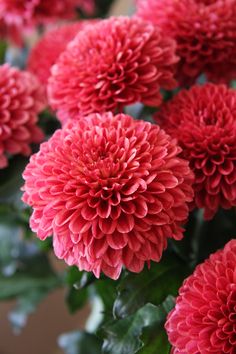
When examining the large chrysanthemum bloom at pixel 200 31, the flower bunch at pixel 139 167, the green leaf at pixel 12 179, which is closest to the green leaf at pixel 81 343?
the flower bunch at pixel 139 167

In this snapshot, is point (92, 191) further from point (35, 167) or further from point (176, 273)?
point (176, 273)

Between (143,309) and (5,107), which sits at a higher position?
(5,107)

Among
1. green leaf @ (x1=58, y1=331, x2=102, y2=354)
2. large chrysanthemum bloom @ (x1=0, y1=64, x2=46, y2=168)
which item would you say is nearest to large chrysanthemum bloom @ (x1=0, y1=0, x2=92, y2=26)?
large chrysanthemum bloom @ (x1=0, y1=64, x2=46, y2=168)

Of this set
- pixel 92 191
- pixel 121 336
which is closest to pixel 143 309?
pixel 121 336

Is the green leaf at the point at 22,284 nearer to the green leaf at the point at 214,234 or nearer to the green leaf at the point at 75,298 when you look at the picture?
the green leaf at the point at 75,298

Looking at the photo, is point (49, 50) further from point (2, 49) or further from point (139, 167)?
point (139, 167)

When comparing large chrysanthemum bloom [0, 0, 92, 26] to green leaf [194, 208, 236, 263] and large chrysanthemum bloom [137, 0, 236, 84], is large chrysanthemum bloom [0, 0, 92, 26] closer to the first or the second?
large chrysanthemum bloom [137, 0, 236, 84]
